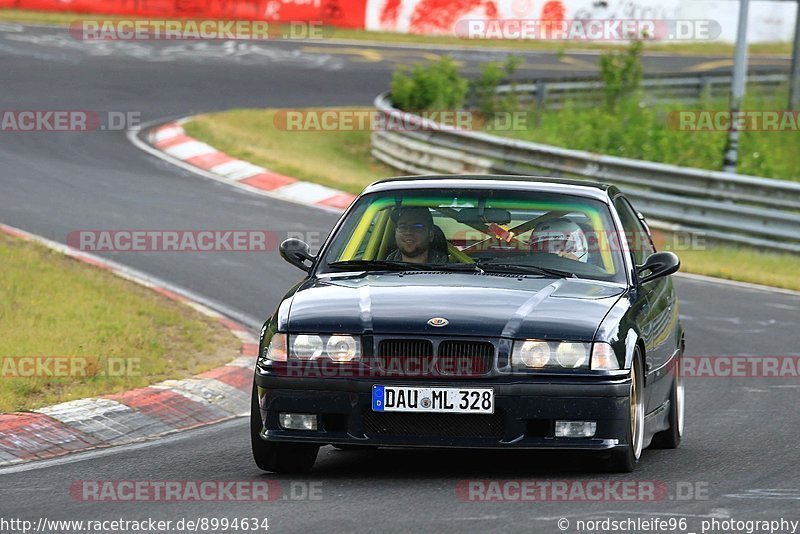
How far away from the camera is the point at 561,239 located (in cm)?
822

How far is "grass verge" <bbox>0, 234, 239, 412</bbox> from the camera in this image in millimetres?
9602

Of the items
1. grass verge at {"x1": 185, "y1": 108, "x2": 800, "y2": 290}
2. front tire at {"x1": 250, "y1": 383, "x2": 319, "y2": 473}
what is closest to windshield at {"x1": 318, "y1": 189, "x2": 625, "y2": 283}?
front tire at {"x1": 250, "y1": 383, "x2": 319, "y2": 473}

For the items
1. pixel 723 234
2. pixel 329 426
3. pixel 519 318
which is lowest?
pixel 723 234

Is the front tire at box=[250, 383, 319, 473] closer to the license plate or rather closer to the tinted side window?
the license plate

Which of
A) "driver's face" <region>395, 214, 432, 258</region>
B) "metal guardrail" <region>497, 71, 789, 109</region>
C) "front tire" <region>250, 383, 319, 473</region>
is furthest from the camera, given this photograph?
"metal guardrail" <region>497, 71, 789, 109</region>

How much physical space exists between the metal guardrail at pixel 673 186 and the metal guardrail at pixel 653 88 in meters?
6.21

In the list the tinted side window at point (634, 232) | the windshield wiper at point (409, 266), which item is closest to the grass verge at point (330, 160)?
the tinted side window at point (634, 232)

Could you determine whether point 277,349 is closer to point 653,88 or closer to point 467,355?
point 467,355

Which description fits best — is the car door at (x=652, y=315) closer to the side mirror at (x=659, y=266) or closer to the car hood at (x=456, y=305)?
the side mirror at (x=659, y=266)

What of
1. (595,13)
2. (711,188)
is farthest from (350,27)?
(711,188)

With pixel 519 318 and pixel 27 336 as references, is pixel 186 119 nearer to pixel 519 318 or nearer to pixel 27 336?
pixel 27 336

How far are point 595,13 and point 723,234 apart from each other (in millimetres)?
20914

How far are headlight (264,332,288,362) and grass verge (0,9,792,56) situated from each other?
29.2 meters

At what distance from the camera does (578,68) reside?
37.8m
